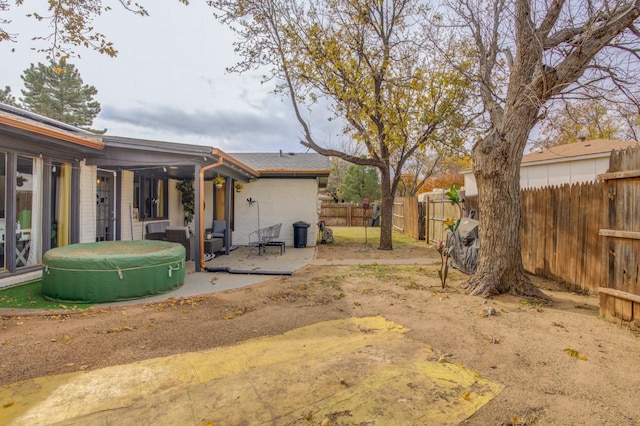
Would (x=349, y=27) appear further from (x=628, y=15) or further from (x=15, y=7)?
(x=15, y=7)

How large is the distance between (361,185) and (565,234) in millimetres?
21417

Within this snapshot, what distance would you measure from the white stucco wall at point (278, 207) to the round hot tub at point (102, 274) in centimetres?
704

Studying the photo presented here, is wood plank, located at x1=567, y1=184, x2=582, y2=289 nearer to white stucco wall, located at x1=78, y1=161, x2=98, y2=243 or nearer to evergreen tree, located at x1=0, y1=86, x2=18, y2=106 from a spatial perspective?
white stucco wall, located at x1=78, y1=161, x2=98, y2=243

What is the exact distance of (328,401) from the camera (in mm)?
2666

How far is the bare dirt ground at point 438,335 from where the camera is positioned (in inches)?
109

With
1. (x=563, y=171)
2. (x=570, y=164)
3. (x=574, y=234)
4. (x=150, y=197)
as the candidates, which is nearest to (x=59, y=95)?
(x=150, y=197)

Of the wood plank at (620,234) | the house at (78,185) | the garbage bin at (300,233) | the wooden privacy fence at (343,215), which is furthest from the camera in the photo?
the wooden privacy fence at (343,215)

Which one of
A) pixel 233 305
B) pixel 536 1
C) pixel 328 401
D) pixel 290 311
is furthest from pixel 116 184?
pixel 536 1

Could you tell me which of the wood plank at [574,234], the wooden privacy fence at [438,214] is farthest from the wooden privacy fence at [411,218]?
the wood plank at [574,234]

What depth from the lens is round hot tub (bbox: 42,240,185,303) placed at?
5398mm

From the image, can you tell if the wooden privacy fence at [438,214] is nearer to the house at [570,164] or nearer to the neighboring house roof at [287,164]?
the house at [570,164]

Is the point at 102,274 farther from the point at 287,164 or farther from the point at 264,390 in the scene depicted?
the point at 287,164

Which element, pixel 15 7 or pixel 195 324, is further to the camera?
pixel 15 7

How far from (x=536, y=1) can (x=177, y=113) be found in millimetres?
13829
